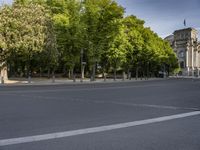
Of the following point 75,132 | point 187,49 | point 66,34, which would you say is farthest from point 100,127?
point 187,49

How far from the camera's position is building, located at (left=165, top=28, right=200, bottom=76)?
454 ft

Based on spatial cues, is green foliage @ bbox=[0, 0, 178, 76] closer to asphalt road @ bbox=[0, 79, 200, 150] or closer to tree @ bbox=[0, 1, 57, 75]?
tree @ bbox=[0, 1, 57, 75]

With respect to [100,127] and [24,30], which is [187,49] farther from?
[100,127]

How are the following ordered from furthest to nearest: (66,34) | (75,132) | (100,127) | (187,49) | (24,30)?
(187,49) < (66,34) < (24,30) < (100,127) < (75,132)

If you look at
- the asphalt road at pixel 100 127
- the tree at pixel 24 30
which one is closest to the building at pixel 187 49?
the tree at pixel 24 30

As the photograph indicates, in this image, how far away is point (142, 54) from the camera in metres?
74.1

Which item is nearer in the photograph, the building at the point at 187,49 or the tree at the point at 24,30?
the tree at the point at 24,30

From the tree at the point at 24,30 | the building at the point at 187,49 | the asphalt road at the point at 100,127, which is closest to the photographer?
the asphalt road at the point at 100,127

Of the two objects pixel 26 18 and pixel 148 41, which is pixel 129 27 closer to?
pixel 148 41

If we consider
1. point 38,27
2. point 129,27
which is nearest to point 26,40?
point 38,27

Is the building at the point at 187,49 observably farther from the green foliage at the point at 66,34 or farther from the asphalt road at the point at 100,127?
the asphalt road at the point at 100,127

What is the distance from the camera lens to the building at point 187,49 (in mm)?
138250

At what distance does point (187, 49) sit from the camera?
13925 centimetres

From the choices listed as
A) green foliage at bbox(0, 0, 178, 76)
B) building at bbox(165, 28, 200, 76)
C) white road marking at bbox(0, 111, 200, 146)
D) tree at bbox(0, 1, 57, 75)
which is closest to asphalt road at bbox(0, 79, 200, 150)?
white road marking at bbox(0, 111, 200, 146)
